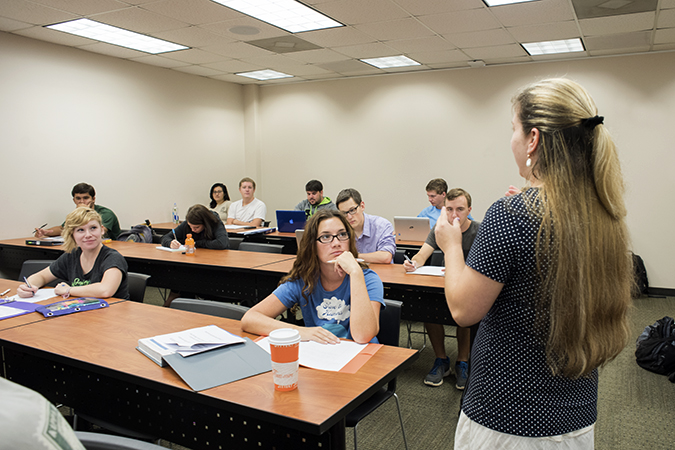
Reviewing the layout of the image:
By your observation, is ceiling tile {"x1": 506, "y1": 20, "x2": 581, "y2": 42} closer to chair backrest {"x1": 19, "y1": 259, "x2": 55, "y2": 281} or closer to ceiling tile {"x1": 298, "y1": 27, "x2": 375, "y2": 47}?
ceiling tile {"x1": 298, "y1": 27, "x2": 375, "y2": 47}

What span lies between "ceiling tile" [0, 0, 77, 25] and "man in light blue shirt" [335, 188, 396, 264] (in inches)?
122

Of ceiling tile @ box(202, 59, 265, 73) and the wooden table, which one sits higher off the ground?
ceiling tile @ box(202, 59, 265, 73)

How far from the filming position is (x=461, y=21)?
4613 millimetres

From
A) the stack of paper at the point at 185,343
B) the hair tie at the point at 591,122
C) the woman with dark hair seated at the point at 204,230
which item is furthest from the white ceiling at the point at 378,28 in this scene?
the hair tie at the point at 591,122

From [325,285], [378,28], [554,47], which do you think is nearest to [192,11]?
[378,28]

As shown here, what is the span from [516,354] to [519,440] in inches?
8.0

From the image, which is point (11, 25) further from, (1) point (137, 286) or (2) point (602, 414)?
(2) point (602, 414)

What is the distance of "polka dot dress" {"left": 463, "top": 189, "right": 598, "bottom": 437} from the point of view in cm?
105

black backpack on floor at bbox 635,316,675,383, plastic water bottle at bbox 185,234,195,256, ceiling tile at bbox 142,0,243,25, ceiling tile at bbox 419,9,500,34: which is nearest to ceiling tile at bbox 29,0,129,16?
ceiling tile at bbox 142,0,243,25

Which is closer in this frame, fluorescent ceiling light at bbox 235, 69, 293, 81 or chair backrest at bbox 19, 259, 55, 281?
chair backrest at bbox 19, 259, 55, 281

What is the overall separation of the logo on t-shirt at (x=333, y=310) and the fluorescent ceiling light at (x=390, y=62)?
4.87 metres

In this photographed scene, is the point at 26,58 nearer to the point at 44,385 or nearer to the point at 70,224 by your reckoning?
the point at 70,224

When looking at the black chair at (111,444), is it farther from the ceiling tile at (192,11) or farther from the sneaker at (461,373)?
the ceiling tile at (192,11)

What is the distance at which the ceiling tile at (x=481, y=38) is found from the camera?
16.5 feet
